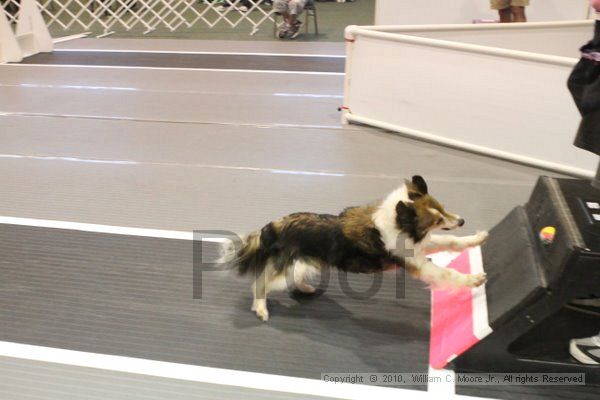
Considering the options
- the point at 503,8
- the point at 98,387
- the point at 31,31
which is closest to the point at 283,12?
the point at 503,8

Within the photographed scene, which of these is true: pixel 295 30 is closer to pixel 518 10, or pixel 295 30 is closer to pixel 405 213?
pixel 518 10

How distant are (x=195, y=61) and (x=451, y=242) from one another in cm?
535

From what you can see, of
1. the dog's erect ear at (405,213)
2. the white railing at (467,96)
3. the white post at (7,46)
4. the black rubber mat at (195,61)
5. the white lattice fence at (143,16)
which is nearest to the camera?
the dog's erect ear at (405,213)

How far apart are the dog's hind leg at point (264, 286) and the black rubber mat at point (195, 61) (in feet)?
14.6

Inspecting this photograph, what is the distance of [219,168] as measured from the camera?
3.57m

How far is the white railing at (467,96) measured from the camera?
326 cm

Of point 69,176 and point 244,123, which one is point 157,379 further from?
point 244,123

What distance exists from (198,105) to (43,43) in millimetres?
3662

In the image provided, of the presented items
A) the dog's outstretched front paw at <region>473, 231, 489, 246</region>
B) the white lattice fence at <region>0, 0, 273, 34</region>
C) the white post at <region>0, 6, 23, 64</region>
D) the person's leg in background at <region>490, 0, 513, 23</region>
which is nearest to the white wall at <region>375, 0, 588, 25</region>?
the person's leg in background at <region>490, 0, 513, 23</region>

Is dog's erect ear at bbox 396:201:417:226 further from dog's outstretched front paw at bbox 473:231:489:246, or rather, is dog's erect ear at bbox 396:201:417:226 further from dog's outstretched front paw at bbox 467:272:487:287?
dog's outstretched front paw at bbox 473:231:489:246

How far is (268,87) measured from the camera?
546 cm

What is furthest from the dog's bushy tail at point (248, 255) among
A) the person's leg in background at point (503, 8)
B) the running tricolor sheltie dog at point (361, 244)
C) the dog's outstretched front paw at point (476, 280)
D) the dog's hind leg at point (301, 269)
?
the person's leg in background at point (503, 8)

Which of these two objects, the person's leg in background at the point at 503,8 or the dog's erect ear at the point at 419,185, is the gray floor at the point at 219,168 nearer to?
the dog's erect ear at the point at 419,185

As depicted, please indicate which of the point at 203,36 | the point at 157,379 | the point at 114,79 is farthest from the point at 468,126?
the point at 203,36
